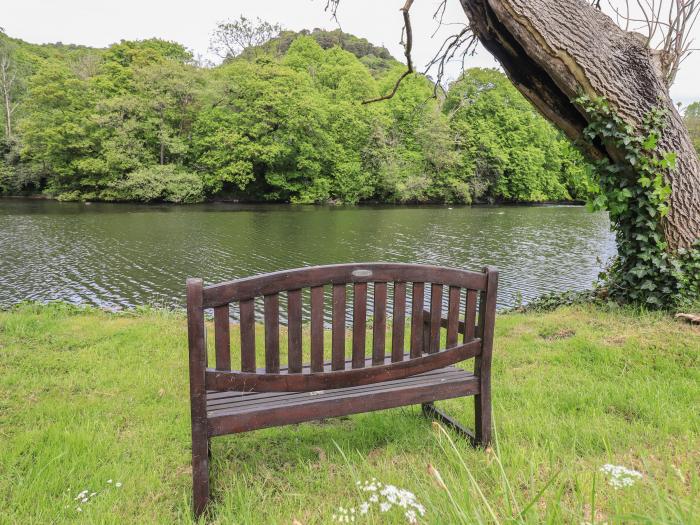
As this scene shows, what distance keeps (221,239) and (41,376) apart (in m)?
14.9

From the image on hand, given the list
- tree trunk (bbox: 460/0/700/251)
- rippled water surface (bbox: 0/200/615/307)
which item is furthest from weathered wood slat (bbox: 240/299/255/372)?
rippled water surface (bbox: 0/200/615/307)

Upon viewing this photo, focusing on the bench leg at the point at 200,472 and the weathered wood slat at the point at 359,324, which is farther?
the weathered wood slat at the point at 359,324

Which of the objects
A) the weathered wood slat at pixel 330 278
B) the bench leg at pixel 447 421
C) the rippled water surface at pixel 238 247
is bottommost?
the rippled water surface at pixel 238 247

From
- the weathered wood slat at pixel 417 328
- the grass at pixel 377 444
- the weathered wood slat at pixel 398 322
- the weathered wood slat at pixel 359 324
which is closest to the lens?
the grass at pixel 377 444

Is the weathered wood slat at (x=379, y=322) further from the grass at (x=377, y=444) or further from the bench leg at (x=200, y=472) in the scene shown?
the bench leg at (x=200, y=472)

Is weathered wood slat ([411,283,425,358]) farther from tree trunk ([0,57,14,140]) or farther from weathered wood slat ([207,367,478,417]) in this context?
tree trunk ([0,57,14,140])

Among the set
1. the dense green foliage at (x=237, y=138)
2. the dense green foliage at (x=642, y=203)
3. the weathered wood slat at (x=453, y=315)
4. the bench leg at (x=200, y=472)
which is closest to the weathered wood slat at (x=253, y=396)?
the bench leg at (x=200, y=472)

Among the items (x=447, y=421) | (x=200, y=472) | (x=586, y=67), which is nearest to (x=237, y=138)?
(x=586, y=67)

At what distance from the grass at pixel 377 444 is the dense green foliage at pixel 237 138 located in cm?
2983

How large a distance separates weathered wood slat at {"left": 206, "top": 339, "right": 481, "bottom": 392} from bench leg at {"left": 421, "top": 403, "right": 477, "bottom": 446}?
500 millimetres

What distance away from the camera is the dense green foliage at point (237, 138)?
3344 centimetres

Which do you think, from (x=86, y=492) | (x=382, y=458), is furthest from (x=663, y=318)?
(x=86, y=492)

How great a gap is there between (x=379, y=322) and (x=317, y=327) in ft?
1.07

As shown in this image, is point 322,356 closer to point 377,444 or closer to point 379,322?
point 379,322
